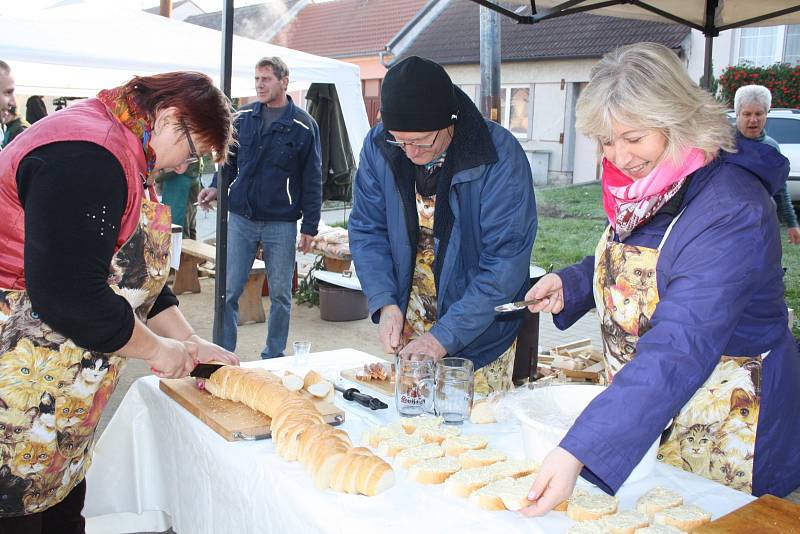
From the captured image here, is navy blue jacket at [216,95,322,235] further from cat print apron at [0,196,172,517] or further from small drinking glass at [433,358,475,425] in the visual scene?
small drinking glass at [433,358,475,425]

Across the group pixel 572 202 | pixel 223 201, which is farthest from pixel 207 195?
pixel 572 202

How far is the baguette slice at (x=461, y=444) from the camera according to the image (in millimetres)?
1827

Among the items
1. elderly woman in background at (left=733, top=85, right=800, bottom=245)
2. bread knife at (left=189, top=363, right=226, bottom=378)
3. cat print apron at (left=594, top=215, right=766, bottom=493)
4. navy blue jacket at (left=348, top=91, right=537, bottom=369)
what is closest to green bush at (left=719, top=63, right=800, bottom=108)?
elderly woman in background at (left=733, top=85, right=800, bottom=245)

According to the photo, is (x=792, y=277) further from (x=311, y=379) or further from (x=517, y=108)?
(x=517, y=108)

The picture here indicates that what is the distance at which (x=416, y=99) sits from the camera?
2.50 meters

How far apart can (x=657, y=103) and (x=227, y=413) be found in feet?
4.62

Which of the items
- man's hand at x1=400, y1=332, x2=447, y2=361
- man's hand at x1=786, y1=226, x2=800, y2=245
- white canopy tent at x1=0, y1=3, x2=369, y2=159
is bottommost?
man's hand at x1=400, y1=332, x2=447, y2=361

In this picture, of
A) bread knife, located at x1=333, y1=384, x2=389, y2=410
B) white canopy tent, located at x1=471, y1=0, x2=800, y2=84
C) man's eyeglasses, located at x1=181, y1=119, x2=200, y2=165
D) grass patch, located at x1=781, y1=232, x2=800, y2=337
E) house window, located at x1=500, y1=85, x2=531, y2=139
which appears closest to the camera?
man's eyeglasses, located at x1=181, y1=119, x2=200, y2=165

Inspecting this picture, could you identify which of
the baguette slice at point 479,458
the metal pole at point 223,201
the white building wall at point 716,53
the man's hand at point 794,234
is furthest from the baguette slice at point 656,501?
the white building wall at point 716,53

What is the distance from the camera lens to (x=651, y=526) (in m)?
1.47

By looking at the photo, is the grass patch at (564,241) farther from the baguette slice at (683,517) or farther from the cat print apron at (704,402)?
the baguette slice at (683,517)

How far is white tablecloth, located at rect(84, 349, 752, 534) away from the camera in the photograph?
61.2 inches

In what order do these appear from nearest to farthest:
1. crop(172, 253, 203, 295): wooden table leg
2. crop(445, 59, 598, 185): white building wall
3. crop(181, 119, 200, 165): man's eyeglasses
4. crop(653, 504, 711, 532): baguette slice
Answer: crop(653, 504, 711, 532): baguette slice → crop(181, 119, 200, 165): man's eyeglasses → crop(172, 253, 203, 295): wooden table leg → crop(445, 59, 598, 185): white building wall

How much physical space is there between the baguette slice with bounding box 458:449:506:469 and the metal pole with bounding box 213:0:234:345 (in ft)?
8.26
